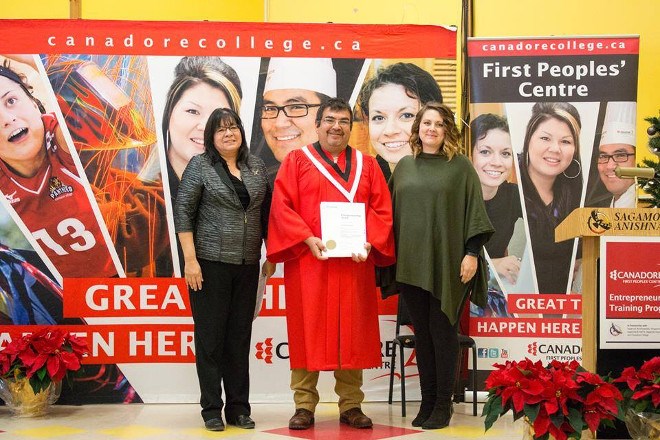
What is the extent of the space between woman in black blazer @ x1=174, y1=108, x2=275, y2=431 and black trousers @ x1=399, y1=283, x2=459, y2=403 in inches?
30.8

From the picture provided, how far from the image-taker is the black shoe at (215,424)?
419 centimetres

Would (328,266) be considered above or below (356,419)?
above

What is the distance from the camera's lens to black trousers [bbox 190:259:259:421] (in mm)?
4250

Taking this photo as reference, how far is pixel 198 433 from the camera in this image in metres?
4.14

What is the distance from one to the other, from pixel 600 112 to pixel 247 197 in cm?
216

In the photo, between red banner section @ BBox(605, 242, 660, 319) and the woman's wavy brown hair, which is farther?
the woman's wavy brown hair

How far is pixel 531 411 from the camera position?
A: 331cm

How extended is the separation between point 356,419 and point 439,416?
1.28 ft

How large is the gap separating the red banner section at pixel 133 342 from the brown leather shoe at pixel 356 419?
3.80 feet

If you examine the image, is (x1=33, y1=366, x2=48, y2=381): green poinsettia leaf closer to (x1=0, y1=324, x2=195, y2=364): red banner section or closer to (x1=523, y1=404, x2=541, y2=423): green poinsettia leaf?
(x1=0, y1=324, x2=195, y2=364): red banner section

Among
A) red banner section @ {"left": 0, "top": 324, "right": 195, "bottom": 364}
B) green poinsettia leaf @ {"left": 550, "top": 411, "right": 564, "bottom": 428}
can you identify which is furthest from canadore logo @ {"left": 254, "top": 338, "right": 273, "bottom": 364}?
green poinsettia leaf @ {"left": 550, "top": 411, "right": 564, "bottom": 428}

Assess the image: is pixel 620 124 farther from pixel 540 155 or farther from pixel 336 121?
pixel 336 121

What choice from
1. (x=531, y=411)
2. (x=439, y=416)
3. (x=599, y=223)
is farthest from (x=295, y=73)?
(x=531, y=411)

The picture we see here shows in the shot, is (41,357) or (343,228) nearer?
(343,228)
